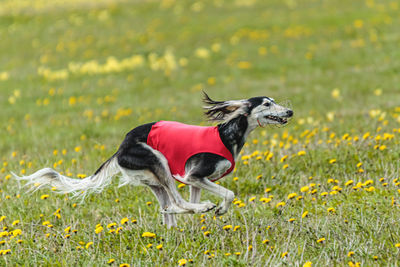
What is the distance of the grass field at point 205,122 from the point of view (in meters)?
4.21

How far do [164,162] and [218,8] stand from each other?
19974mm

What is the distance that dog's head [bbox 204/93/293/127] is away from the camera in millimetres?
4297

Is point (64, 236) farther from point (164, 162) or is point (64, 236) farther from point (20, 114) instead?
point (20, 114)

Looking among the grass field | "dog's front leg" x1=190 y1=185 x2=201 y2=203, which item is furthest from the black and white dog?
the grass field

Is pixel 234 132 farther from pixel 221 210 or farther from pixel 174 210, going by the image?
pixel 174 210

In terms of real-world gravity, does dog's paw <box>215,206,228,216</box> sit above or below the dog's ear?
below

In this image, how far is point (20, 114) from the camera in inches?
452

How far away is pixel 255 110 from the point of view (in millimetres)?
4316

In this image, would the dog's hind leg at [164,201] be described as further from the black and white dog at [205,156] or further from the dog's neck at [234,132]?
the dog's neck at [234,132]

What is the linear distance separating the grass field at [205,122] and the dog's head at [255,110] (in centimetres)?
68

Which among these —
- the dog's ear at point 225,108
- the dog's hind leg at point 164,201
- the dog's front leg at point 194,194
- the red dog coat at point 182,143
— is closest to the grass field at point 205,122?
the dog's hind leg at point 164,201

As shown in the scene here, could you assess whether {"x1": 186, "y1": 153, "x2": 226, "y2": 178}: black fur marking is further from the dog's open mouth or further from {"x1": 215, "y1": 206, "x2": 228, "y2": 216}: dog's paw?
the dog's open mouth

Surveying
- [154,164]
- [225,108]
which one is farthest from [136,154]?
[225,108]

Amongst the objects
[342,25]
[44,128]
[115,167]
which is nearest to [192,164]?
[115,167]
